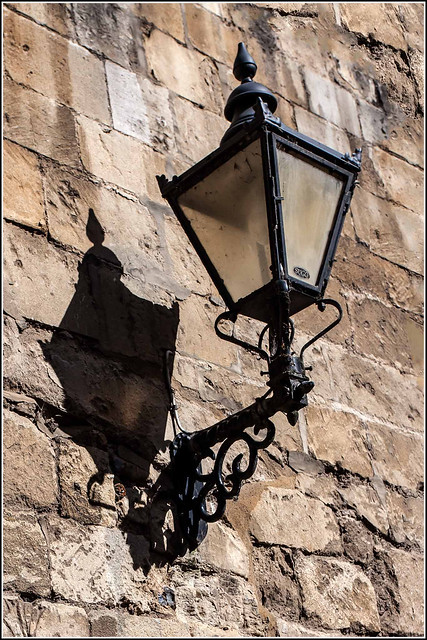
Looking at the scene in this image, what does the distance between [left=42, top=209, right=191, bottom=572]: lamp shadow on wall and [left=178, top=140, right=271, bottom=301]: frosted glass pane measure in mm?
313

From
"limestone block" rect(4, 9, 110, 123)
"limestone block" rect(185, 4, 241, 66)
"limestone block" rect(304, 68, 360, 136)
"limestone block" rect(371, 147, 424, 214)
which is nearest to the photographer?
"limestone block" rect(4, 9, 110, 123)

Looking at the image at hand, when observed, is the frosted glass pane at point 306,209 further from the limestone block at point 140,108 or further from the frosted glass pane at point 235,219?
the limestone block at point 140,108

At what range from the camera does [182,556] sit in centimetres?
271

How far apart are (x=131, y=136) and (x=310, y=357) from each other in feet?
2.89

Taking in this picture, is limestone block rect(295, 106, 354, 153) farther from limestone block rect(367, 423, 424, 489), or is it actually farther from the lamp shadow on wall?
the lamp shadow on wall

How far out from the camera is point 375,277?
12.8ft

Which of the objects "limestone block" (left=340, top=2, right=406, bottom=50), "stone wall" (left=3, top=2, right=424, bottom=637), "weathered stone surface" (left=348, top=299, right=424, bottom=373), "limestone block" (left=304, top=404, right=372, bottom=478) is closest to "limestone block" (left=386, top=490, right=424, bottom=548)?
"stone wall" (left=3, top=2, right=424, bottom=637)

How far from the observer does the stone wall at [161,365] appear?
8.27 feet

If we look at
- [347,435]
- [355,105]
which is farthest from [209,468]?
[355,105]

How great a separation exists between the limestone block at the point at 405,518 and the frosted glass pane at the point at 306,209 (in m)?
1.09

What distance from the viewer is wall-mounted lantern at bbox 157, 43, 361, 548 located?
2523mm

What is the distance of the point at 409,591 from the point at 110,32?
1.91m

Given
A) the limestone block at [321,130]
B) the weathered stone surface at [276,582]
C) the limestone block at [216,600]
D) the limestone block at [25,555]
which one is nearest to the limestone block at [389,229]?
the limestone block at [321,130]

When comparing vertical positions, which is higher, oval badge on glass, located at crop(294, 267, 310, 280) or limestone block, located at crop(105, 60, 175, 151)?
limestone block, located at crop(105, 60, 175, 151)
